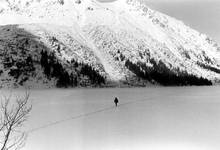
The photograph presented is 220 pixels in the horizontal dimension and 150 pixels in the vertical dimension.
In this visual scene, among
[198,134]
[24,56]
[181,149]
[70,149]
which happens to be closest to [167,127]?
[198,134]

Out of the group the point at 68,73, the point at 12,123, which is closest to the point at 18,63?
the point at 68,73

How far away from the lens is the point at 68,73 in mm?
184500

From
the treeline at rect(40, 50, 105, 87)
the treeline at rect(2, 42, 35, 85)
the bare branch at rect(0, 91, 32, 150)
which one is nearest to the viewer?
the bare branch at rect(0, 91, 32, 150)

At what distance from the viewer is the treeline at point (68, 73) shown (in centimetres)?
17300

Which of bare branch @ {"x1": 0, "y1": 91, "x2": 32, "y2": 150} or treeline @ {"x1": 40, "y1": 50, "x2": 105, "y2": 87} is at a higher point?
treeline @ {"x1": 40, "y1": 50, "x2": 105, "y2": 87}

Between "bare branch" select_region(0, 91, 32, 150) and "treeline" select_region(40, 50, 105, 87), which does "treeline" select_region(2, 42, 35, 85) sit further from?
"bare branch" select_region(0, 91, 32, 150)

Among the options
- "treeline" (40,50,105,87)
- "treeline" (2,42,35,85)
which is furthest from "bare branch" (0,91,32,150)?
"treeline" (2,42,35,85)

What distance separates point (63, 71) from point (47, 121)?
14378cm

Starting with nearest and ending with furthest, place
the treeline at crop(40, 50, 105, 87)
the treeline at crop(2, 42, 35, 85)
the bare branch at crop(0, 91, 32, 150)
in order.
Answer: the bare branch at crop(0, 91, 32, 150)
the treeline at crop(40, 50, 105, 87)
the treeline at crop(2, 42, 35, 85)

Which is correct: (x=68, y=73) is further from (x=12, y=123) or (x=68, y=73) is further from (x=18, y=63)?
(x=12, y=123)

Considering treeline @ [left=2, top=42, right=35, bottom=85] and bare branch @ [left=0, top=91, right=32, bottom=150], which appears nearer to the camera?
bare branch @ [left=0, top=91, right=32, bottom=150]

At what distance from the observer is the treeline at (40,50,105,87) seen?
173 meters

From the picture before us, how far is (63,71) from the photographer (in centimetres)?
18125

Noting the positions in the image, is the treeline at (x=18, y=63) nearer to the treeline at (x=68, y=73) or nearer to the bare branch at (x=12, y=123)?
the treeline at (x=68, y=73)
